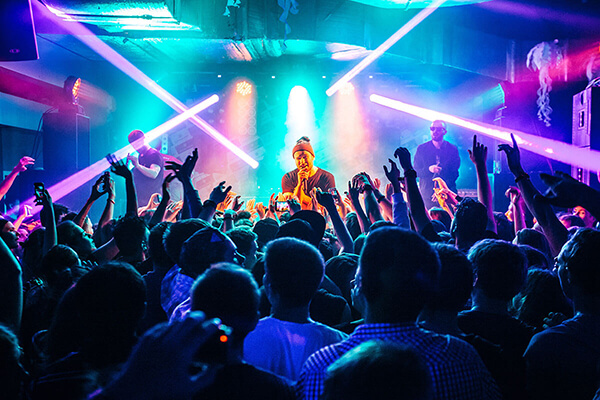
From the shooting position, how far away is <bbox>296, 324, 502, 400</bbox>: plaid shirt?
1250mm

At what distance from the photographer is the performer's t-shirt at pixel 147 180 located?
33.0ft

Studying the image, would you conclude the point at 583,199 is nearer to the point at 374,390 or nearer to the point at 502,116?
the point at 374,390

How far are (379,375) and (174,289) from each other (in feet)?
4.72

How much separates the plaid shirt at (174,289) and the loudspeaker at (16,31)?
3011 millimetres

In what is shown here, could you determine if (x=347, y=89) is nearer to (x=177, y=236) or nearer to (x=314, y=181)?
A: (x=314, y=181)

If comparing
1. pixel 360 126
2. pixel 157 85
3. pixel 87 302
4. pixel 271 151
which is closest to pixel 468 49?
pixel 360 126

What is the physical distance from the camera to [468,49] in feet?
32.0

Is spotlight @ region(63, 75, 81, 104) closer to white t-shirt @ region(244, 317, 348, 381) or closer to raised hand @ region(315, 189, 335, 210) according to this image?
raised hand @ region(315, 189, 335, 210)

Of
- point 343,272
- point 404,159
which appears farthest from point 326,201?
point 343,272

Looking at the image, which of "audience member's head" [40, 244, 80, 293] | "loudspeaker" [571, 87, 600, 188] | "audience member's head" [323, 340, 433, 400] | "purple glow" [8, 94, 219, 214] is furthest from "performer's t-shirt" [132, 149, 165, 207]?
"audience member's head" [323, 340, 433, 400]

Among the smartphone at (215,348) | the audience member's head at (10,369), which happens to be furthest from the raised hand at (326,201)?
the audience member's head at (10,369)

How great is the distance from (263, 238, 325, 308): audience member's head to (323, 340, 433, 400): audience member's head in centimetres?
76

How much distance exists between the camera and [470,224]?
2.71 metres

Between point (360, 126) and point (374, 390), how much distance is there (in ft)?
41.3
